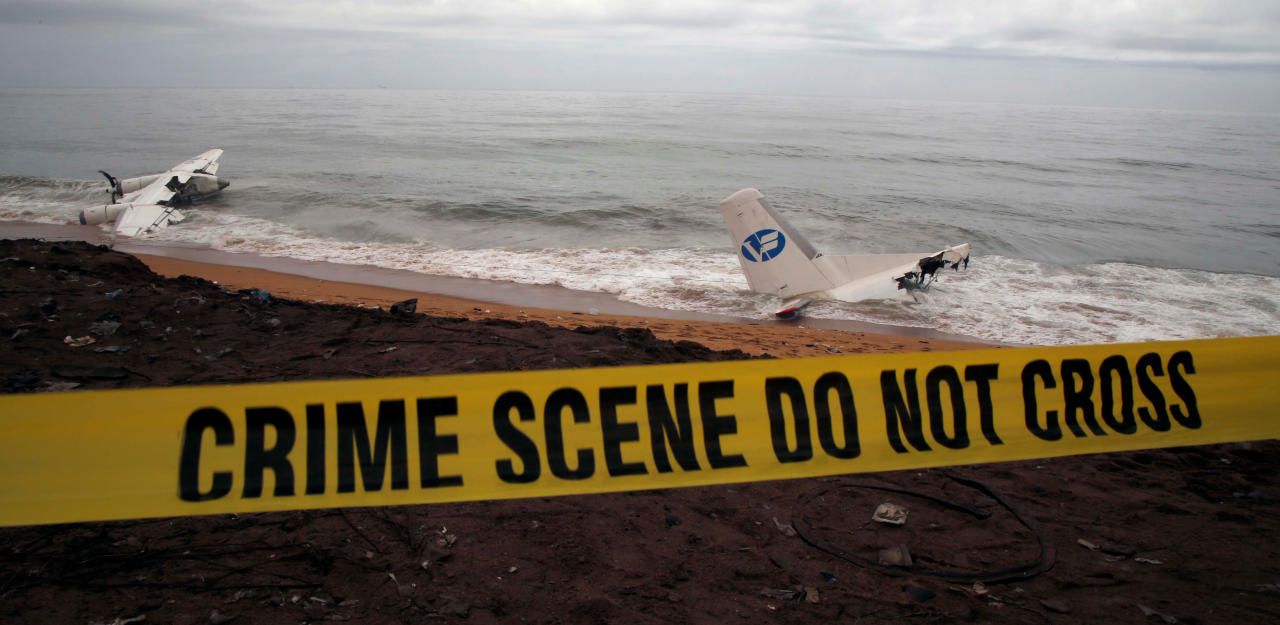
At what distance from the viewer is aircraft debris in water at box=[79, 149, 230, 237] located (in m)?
20.2

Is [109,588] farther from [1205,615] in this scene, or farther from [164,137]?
[164,137]

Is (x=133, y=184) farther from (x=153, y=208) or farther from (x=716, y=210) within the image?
(x=716, y=210)

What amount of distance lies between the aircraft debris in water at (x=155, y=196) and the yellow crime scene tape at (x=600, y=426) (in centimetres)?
1929

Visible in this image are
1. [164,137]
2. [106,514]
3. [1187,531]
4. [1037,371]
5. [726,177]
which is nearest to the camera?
[106,514]

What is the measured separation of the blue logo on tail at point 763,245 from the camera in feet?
42.0

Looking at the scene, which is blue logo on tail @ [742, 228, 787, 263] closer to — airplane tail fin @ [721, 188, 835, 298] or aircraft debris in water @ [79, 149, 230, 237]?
airplane tail fin @ [721, 188, 835, 298]

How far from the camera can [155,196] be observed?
74.4 ft

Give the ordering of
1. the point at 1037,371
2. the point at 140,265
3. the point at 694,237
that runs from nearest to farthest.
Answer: the point at 1037,371 → the point at 140,265 → the point at 694,237

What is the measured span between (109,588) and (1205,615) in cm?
554

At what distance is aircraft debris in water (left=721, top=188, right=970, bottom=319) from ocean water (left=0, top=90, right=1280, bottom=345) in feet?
1.47

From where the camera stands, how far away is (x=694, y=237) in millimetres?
21453

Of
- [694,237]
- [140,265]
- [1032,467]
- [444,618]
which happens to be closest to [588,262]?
[694,237]

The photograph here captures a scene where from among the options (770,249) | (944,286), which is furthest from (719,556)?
(944,286)

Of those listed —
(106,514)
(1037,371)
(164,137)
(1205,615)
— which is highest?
(164,137)
